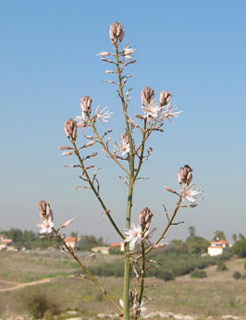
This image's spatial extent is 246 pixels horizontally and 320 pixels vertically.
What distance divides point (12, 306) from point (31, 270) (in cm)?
2018

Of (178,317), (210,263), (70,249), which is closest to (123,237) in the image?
(70,249)

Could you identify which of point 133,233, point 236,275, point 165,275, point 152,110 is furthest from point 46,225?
point 236,275

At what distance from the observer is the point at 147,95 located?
1748 mm

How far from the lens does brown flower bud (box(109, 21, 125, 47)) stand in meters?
1.91

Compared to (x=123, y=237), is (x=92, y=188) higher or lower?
higher

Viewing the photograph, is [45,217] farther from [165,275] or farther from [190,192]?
[165,275]

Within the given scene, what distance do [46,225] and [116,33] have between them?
0.74m

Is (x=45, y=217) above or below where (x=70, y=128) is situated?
below

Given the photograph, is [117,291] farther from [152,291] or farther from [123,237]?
A: [123,237]

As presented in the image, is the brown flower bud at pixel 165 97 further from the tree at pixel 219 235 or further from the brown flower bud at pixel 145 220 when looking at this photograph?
the tree at pixel 219 235

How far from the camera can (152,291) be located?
27812 millimetres

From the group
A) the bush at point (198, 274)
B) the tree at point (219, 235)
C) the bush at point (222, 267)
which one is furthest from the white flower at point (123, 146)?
the tree at point (219, 235)

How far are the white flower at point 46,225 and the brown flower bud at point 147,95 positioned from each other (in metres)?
0.49

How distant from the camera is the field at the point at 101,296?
1944 centimetres
